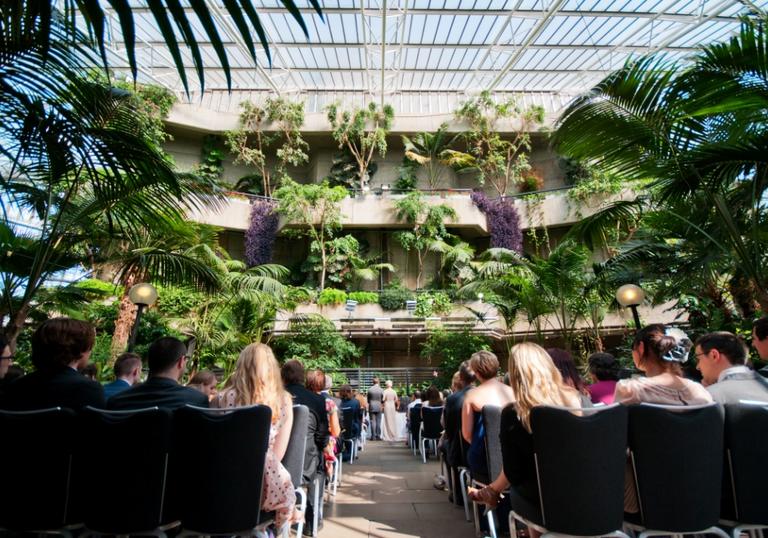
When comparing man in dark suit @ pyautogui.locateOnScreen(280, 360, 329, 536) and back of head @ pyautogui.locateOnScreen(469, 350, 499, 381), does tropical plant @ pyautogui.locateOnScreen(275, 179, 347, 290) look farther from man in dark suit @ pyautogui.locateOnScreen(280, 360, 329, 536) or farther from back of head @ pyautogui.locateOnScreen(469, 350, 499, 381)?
back of head @ pyautogui.locateOnScreen(469, 350, 499, 381)

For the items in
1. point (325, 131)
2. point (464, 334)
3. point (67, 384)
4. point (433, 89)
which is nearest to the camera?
point (67, 384)

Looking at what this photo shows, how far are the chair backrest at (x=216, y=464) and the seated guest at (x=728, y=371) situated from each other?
7.32 ft

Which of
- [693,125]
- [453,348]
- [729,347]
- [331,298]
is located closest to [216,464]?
[729,347]

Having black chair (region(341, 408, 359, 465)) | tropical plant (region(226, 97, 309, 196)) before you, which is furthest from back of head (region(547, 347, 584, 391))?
tropical plant (region(226, 97, 309, 196))

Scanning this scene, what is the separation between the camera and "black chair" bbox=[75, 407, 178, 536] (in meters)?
1.91

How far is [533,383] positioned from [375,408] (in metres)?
8.80

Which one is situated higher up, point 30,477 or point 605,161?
point 605,161

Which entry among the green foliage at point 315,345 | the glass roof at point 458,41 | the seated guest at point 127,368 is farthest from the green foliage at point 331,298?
the seated guest at point 127,368

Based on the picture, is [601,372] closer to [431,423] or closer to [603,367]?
[603,367]

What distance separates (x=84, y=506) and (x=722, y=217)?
4660 mm

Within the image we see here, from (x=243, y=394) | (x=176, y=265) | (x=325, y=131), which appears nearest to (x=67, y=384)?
(x=243, y=394)

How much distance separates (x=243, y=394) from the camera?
2.38 meters

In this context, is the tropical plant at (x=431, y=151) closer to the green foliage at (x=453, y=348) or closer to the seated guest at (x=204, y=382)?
the green foliage at (x=453, y=348)

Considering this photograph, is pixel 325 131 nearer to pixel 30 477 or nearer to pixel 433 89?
pixel 433 89
